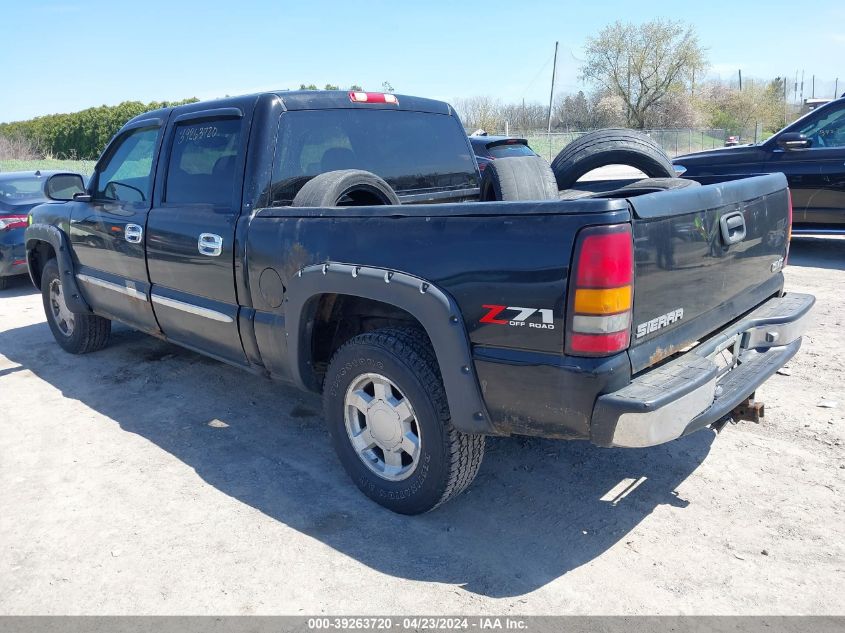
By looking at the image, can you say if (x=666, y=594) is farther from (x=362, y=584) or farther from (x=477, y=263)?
(x=477, y=263)

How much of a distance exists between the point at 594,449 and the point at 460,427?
1.31 m

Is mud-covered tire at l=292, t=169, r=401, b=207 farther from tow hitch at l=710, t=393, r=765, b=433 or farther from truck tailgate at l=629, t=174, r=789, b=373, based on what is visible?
tow hitch at l=710, t=393, r=765, b=433

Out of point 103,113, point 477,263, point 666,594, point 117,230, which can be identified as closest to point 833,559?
point 666,594

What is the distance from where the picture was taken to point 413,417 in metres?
3.05

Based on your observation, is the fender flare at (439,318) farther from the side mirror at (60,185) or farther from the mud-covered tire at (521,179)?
the side mirror at (60,185)

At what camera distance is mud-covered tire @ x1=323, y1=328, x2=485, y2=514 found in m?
2.88

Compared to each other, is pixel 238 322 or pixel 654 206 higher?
pixel 654 206

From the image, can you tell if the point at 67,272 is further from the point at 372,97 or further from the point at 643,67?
the point at 643,67

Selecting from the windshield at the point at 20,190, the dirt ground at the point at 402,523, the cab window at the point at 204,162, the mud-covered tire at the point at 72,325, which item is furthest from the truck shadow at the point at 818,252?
the windshield at the point at 20,190

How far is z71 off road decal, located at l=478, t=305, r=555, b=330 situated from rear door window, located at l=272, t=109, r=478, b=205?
1.67 meters

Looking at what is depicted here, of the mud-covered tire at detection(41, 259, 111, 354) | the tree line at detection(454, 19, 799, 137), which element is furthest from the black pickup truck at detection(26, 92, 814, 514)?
the tree line at detection(454, 19, 799, 137)

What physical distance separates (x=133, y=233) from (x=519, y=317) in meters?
3.11

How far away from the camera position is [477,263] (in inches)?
102

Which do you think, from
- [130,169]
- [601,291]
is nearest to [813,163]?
[601,291]
